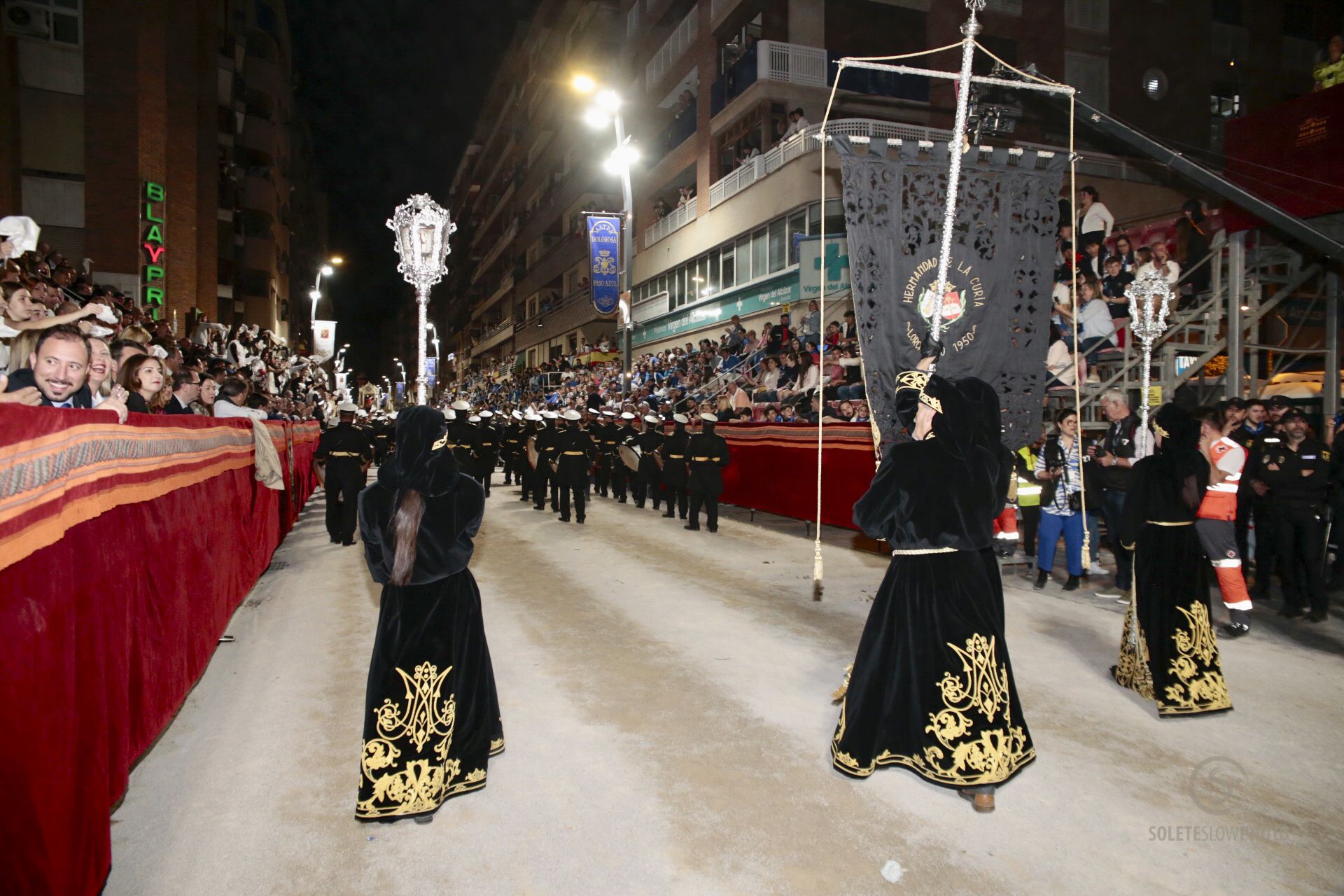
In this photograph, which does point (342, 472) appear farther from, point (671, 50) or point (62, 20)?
point (671, 50)

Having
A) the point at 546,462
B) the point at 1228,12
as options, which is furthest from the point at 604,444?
the point at 1228,12

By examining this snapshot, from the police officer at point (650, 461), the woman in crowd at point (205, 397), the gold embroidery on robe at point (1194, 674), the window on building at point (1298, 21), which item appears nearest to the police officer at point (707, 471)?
the police officer at point (650, 461)

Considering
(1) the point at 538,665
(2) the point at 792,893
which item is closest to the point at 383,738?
(2) the point at 792,893

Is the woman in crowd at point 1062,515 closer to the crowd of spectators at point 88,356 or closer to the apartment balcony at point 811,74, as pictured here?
the crowd of spectators at point 88,356

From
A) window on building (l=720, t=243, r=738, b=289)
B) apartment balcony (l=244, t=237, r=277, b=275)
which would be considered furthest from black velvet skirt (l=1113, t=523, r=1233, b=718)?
apartment balcony (l=244, t=237, r=277, b=275)

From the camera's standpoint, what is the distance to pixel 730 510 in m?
16.2

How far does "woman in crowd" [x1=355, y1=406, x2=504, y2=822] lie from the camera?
3561 millimetres

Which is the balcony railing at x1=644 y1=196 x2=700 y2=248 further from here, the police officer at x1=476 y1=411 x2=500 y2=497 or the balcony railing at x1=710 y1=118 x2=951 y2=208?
Answer: the police officer at x1=476 y1=411 x2=500 y2=497

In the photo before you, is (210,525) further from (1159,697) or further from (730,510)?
(730,510)

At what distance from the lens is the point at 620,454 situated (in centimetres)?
1825

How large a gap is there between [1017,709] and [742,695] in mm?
1811

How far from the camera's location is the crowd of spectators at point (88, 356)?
13.0ft

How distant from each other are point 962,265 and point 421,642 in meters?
4.55

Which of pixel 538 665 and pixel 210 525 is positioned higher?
pixel 210 525
